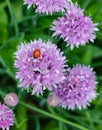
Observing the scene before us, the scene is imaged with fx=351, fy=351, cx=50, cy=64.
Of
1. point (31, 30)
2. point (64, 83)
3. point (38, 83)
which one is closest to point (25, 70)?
point (38, 83)

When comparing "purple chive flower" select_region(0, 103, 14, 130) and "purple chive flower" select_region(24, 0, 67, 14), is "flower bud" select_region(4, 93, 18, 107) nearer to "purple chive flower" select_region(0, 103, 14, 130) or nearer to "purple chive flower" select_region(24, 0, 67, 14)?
"purple chive flower" select_region(0, 103, 14, 130)

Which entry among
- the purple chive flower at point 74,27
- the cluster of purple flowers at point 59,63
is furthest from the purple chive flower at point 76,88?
the purple chive flower at point 74,27

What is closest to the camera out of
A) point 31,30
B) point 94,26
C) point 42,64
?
point 42,64

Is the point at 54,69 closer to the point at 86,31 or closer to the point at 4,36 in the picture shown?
the point at 86,31

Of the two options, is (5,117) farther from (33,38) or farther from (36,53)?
(33,38)

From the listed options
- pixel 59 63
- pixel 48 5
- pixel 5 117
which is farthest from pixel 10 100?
pixel 48 5

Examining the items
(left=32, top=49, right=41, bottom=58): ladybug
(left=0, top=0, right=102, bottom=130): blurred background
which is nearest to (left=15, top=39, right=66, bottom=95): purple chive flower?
(left=32, top=49, right=41, bottom=58): ladybug

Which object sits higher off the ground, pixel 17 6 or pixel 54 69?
pixel 17 6

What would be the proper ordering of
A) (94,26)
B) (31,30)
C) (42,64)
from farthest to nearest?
(31,30) < (94,26) < (42,64)
